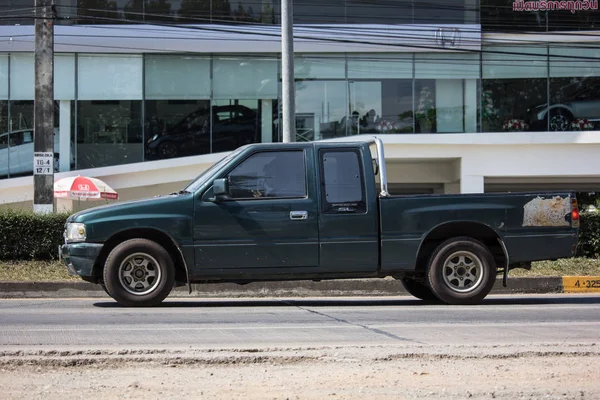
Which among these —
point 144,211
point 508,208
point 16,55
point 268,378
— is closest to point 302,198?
point 144,211

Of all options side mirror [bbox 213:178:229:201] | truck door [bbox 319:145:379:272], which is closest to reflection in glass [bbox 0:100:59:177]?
side mirror [bbox 213:178:229:201]

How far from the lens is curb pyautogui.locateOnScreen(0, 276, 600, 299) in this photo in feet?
43.1

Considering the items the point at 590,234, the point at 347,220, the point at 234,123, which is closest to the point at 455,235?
the point at 347,220

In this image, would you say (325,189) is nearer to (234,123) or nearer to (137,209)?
(137,209)

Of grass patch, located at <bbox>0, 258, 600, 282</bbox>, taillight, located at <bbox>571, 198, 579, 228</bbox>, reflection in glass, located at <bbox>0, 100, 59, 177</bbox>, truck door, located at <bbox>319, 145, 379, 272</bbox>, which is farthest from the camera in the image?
reflection in glass, located at <bbox>0, 100, 59, 177</bbox>

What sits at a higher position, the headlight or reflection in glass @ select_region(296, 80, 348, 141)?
reflection in glass @ select_region(296, 80, 348, 141)

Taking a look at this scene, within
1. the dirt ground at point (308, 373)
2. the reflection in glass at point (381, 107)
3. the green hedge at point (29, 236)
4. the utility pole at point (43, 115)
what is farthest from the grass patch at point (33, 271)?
the reflection in glass at point (381, 107)

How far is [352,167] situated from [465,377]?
200 inches

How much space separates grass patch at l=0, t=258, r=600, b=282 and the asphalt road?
2574 mm

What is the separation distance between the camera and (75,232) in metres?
10.1

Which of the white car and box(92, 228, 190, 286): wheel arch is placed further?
the white car

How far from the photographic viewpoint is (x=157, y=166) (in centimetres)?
2659

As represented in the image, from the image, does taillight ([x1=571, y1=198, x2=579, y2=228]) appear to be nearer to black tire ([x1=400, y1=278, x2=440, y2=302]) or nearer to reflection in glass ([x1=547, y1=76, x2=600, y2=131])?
black tire ([x1=400, y1=278, x2=440, y2=302])

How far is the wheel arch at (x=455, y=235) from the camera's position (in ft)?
34.1
